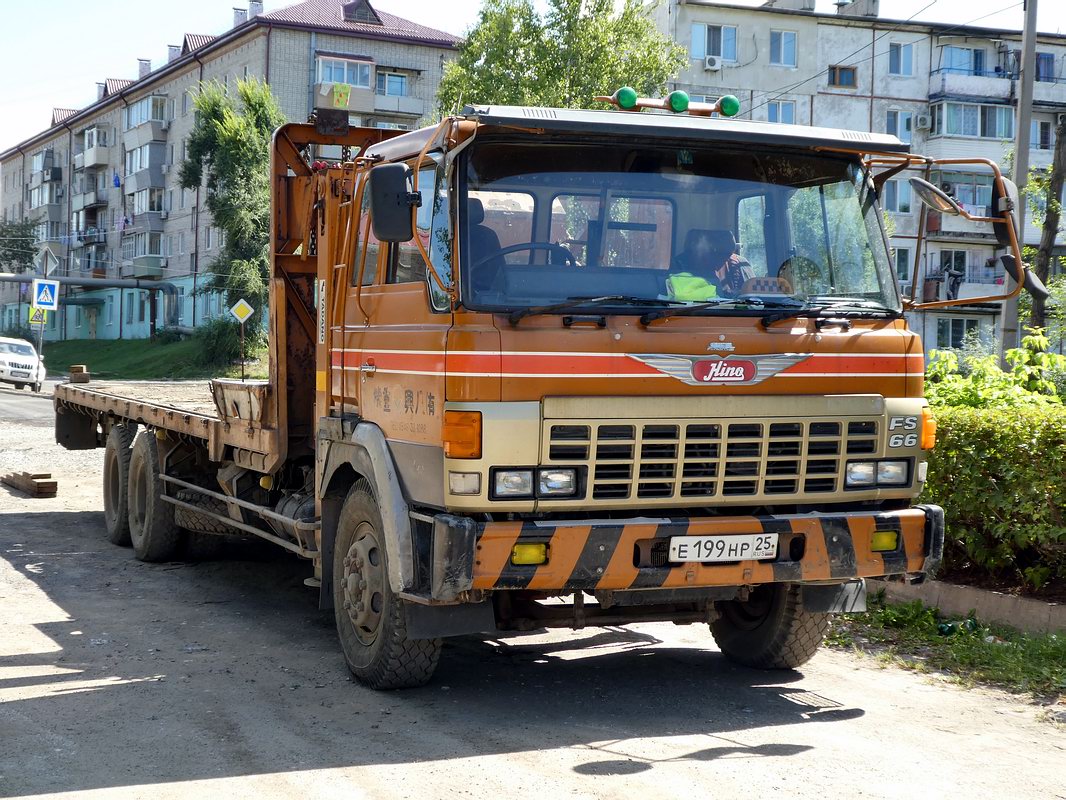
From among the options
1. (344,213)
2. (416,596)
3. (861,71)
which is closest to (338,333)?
(344,213)

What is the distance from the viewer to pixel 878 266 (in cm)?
615

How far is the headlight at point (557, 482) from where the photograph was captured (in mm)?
5406

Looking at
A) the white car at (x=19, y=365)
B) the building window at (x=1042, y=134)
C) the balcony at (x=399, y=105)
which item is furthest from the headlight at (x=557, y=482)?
the building window at (x=1042, y=134)

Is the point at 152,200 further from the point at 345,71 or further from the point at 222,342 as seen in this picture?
the point at 222,342

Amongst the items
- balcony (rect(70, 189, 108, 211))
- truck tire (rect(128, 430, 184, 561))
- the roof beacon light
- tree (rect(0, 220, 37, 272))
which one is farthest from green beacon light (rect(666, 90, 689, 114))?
tree (rect(0, 220, 37, 272))

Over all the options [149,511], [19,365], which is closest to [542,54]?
[19,365]

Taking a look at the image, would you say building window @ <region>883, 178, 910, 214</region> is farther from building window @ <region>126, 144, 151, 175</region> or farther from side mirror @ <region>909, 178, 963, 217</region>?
side mirror @ <region>909, 178, 963, 217</region>

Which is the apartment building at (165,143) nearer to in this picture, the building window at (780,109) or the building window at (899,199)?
the building window at (780,109)

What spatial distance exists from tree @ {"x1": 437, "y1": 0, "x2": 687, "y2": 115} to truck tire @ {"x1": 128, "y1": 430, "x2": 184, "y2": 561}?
2460cm

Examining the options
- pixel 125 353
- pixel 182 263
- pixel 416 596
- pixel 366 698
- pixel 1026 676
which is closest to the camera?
pixel 416 596

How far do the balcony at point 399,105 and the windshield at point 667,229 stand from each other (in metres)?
52.8

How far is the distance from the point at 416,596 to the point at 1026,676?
337 cm

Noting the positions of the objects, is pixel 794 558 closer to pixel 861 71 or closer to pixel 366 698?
pixel 366 698

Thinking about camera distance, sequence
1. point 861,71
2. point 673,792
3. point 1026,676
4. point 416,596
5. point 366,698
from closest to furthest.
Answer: point 673,792 < point 416,596 < point 366,698 < point 1026,676 < point 861,71
